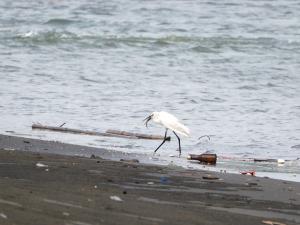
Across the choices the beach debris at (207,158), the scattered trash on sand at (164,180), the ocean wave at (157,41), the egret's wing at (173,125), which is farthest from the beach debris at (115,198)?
the ocean wave at (157,41)

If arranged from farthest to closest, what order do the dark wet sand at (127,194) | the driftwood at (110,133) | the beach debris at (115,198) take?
the driftwood at (110,133), the beach debris at (115,198), the dark wet sand at (127,194)

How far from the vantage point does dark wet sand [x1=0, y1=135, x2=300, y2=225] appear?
20.1ft

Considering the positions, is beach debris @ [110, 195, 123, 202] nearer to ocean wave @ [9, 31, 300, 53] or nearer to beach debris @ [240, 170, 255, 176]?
beach debris @ [240, 170, 255, 176]

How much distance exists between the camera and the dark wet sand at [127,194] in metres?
6.13

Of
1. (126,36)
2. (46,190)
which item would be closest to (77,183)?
(46,190)

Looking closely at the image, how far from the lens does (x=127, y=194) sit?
23.5 ft

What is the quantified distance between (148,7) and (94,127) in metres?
20.1

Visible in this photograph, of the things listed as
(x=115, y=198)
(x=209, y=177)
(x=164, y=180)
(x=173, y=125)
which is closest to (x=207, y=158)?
(x=173, y=125)

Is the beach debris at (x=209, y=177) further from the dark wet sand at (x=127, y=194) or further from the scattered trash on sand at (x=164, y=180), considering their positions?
the scattered trash on sand at (x=164, y=180)

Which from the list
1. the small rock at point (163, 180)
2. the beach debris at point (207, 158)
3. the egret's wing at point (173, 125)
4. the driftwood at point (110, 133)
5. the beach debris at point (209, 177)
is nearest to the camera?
the small rock at point (163, 180)

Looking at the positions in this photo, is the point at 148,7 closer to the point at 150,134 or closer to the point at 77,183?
the point at 150,134

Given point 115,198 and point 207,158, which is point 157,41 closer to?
point 207,158

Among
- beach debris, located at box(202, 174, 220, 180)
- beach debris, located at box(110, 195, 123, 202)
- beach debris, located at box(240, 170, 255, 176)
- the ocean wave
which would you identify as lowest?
the ocean wave

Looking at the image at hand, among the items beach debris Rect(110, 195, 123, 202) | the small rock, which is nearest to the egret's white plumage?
the small rock
